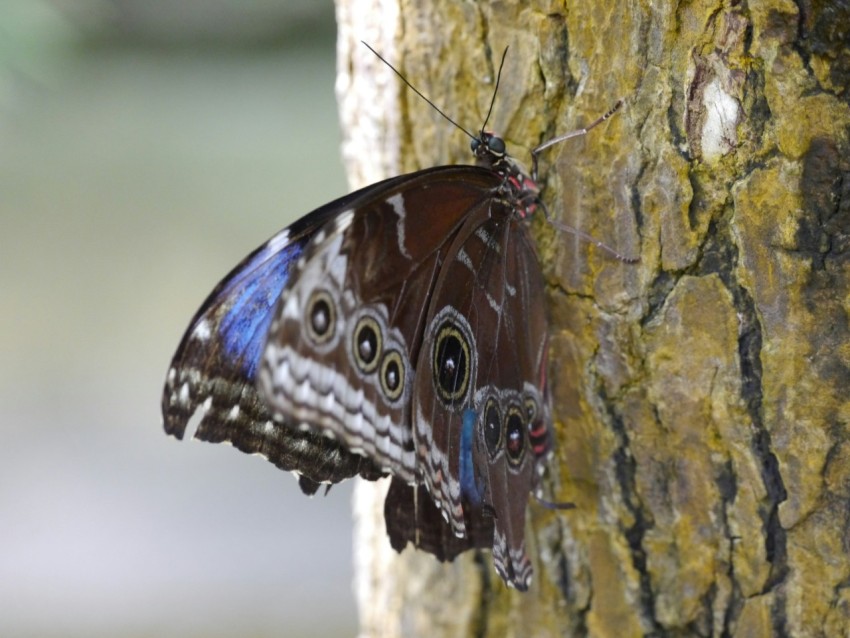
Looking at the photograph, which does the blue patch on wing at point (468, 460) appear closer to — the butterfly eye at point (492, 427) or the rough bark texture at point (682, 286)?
the butterfly eye at point (492, 427)

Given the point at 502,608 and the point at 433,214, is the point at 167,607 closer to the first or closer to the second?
the point at 502,608

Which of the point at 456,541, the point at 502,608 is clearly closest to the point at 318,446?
the point at 456,541

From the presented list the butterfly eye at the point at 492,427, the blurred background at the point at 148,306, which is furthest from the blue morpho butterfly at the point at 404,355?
the blurred background at the point at 148,306

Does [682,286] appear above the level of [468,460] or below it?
above

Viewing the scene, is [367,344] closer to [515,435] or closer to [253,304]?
[253,304]

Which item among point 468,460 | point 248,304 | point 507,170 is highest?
point 507,170

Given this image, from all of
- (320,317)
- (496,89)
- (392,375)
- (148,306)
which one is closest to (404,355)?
(392,375)

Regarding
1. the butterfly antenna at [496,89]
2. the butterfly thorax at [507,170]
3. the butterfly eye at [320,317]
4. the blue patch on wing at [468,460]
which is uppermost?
the butterfly antenna at [496,89]
